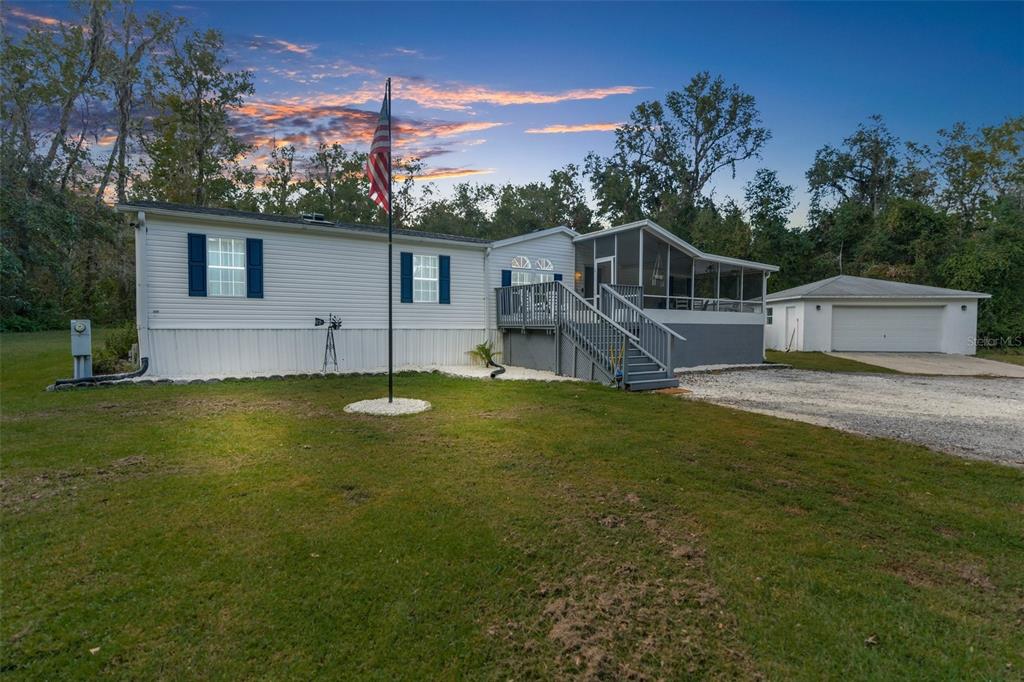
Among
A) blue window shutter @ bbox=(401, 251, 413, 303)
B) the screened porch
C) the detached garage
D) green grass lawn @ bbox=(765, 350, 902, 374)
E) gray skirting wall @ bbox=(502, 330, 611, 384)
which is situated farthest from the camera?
the detached garage

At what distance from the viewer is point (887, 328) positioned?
2020cm

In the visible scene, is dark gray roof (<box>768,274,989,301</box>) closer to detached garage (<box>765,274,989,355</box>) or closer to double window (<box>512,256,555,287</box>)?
detached garage (<box>765,274,989,355</box>)

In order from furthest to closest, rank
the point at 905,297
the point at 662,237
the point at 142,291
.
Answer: the point at 905,297
the point at 662,237
the point at 142,291

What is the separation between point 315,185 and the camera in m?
29.8

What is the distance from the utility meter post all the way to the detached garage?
2359 cm

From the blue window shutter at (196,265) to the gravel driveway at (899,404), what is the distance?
1052cm

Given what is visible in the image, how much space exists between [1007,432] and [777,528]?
225 inches

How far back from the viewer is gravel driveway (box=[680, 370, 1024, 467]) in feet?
19.3

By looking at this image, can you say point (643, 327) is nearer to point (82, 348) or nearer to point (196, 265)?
point (196, 265)

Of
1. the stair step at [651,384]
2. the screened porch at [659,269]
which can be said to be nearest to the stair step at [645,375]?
the stair step at [651,384]

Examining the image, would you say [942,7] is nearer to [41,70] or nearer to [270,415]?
[270,415]

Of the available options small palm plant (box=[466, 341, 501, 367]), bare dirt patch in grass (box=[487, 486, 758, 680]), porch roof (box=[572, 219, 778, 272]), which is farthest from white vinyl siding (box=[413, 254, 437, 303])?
bare dirt patch in grass (box=[487, 486, 758, 680])

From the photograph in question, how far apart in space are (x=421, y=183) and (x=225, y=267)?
26.2 metres

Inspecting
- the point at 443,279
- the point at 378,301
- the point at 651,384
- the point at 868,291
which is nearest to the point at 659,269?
the point at 443,279
